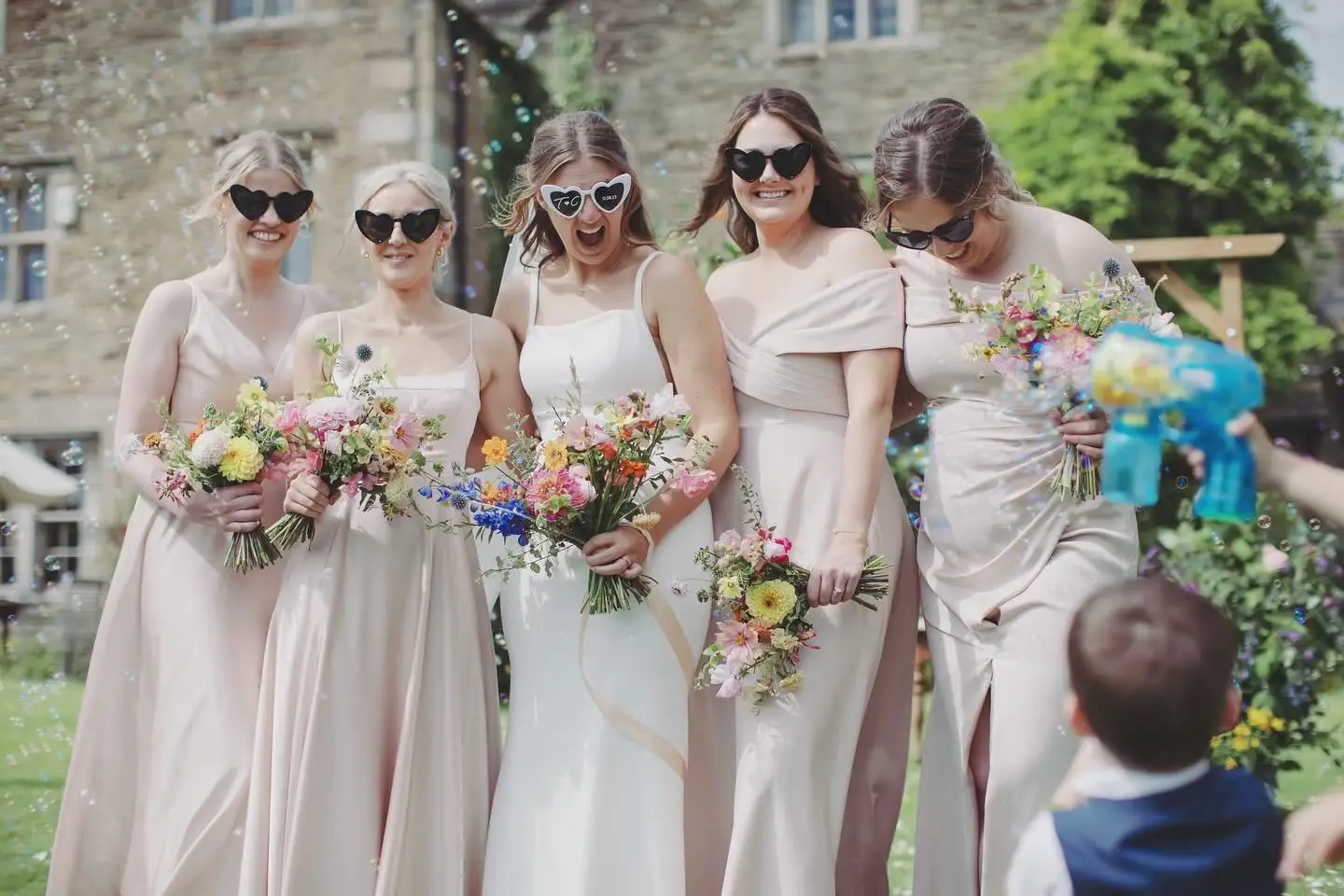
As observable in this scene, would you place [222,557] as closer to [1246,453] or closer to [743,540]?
[743,540]

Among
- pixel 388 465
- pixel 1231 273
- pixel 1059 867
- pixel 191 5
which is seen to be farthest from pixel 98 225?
pixel 1059 867

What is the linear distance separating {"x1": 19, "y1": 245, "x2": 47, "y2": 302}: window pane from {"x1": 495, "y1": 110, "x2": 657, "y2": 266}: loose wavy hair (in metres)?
11.8

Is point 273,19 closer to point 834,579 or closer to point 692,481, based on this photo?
point 692,481

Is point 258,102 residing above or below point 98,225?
above

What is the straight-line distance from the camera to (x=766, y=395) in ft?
13.3

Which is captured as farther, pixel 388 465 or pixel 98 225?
pixel 98 225

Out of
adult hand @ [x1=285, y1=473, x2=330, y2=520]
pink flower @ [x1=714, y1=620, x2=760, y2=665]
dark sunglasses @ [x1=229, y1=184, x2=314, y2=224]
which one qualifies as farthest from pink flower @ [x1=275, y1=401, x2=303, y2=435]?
pink flower @ [x1=714, y1=620, x2=760, y2=665]

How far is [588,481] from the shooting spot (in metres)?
3.72

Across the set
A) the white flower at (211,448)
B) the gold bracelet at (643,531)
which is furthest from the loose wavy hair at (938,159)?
the white flower at (211,448)

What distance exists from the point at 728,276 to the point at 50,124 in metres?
12.8

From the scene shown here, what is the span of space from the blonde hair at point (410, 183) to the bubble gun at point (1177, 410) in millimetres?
2486

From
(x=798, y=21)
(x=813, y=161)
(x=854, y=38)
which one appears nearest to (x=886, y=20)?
(x=854, y=38)

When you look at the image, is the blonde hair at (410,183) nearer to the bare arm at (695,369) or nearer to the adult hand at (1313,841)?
the bare arm at (695,369)

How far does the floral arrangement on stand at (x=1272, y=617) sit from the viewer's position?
23.4ft
